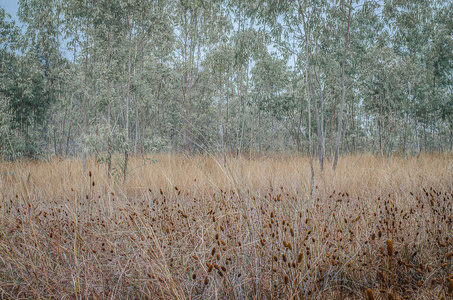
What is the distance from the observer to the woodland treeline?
554 cm

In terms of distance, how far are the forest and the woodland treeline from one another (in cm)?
8

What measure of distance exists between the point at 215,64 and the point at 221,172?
16.1ft

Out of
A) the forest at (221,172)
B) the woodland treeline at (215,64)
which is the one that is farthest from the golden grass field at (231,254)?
the woodland treeline at (215,64)

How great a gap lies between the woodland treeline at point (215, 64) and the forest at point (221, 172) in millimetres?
77

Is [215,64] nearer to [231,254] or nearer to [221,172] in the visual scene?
[221,172]

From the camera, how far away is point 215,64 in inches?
336

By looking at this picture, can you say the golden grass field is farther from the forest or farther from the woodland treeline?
the woodland treeline

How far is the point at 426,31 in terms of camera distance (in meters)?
11.7

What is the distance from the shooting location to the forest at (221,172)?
5.24 ft

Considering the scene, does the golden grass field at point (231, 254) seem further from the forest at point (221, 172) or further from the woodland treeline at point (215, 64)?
the woodland treeline at point (215, 64)

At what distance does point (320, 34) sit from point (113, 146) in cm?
560

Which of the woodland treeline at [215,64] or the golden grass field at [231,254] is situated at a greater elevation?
the woodland treeline at [215,64]

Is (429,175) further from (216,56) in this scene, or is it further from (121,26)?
(121,26)

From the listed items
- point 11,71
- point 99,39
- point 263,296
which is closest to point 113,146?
point 99,39
